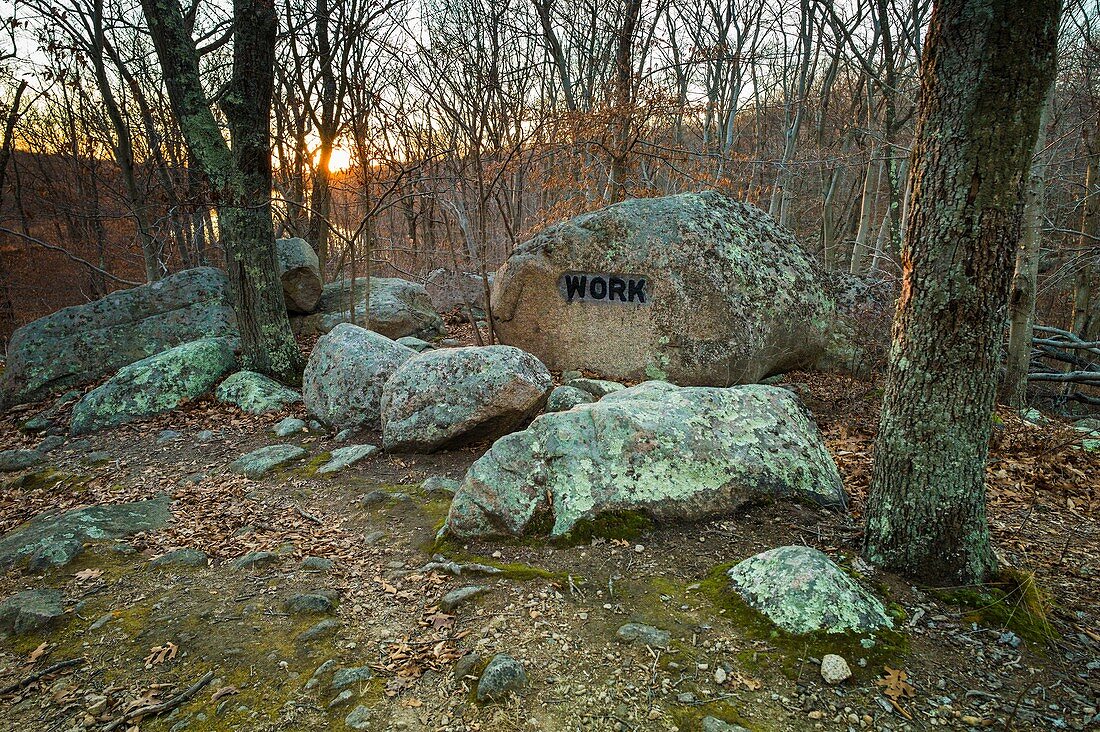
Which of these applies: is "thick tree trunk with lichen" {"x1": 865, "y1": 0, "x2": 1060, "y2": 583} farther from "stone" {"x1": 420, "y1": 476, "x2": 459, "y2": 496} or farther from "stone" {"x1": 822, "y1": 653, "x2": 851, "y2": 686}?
"stone" {"x1": 420, "y1": 476, "x2": 459, "y2": 496}

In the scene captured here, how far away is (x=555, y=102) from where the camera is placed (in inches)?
661

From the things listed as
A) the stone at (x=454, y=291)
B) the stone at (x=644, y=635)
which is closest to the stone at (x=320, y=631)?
the stone at (x=644, y=635)

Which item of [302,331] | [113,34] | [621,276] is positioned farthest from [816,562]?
[113,34]

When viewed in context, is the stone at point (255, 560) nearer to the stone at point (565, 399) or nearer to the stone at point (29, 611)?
the stone at point (29, 611)

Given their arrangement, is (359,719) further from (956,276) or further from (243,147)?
(243,147)

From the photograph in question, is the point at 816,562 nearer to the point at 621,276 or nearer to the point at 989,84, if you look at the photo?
the point at 989,84

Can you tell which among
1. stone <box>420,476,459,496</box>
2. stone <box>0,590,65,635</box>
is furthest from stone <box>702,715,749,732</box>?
stone <box>0,590,65,635</box>

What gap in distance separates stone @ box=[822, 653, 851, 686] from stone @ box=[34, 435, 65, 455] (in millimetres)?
7523

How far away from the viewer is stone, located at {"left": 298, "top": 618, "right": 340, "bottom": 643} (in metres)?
2.75

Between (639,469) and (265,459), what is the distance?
3.67 metres

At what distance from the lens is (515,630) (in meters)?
2.67

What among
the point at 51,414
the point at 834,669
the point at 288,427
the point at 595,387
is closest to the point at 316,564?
the point at 834,669

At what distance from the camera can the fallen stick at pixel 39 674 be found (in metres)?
2.53

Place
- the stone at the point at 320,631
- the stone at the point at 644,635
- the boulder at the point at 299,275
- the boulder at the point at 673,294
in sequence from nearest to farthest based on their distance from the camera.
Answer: the stone at the point at 644,635 < the stone at the point at 320,631 < the boulder at the point at 673,294 < the boulder at the point at 299,275
